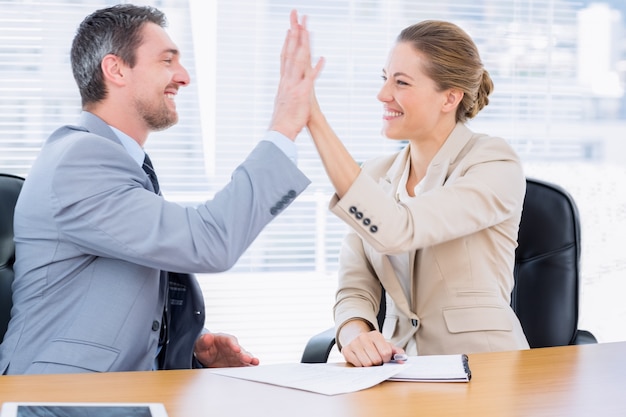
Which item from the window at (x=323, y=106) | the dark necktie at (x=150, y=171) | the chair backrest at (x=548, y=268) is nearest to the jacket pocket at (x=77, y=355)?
the dark necktie at (x=150, y=171)

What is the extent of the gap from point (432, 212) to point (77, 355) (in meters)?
0.86

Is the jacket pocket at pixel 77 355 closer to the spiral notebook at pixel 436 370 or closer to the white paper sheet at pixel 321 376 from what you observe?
the white paper sheet at pixel 321 376

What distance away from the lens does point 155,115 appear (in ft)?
6.42

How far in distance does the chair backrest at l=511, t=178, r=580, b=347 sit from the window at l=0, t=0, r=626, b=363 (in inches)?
76.3

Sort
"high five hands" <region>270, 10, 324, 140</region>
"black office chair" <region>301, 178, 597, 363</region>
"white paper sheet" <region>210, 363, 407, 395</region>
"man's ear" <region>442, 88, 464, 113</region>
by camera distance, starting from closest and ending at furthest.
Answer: "white paper sheet" <region>210, 363, 407, 395</region>, "high five hands" <region>270, 10, 324, 140</region>, "black office chair" <region>301, 178, 597, 363</region>, "man's ear" <region>442, 88, 464, 113</region>

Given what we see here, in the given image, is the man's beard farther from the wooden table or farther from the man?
the wooden table

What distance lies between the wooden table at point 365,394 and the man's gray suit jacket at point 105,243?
236 mm

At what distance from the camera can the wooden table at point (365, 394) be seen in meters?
1.25

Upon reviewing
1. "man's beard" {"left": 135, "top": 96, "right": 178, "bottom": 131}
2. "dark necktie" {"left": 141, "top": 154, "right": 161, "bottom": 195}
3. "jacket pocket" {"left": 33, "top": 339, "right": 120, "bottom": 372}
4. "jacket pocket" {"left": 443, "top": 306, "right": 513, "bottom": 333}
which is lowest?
"jacket pocket" {"left": 443, "top": 306, "right": 513, "bottom": 333}

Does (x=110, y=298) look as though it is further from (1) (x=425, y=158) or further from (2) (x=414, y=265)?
(1) (x=425, y=158)

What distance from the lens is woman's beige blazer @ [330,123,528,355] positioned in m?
1.91

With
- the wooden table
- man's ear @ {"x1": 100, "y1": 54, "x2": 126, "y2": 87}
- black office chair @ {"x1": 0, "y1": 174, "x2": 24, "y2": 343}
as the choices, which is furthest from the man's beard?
the wooden table

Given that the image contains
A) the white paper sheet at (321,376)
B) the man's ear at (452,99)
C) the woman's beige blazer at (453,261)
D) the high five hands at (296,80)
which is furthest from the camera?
the man's ear at (452,99)

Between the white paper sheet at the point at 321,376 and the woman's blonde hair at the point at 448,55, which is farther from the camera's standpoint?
the woman's blonde hair at the point at 448,55
